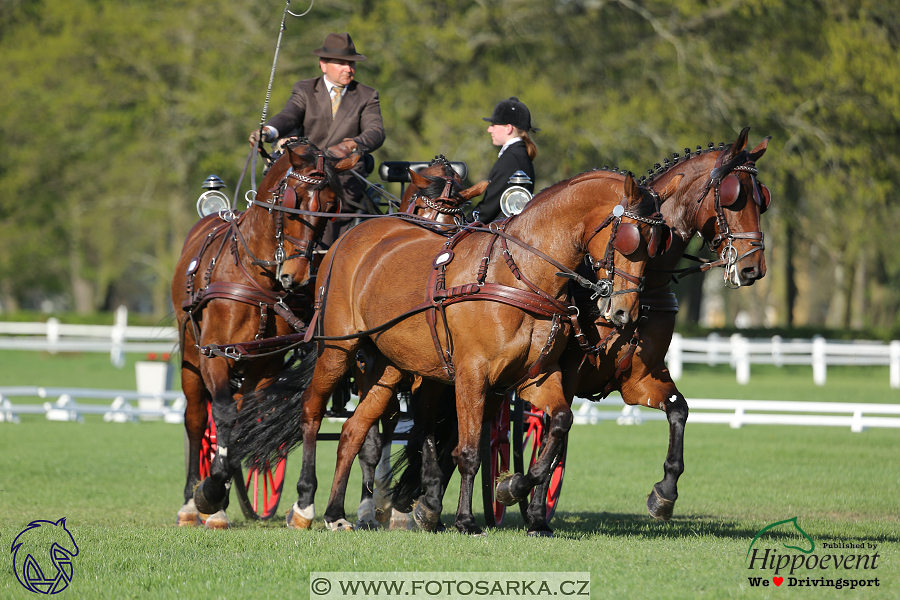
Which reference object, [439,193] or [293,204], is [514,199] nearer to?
[439,193]

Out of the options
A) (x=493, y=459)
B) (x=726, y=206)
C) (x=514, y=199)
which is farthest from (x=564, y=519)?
(x=726, y=206)

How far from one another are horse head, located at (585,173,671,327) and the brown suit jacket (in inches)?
106

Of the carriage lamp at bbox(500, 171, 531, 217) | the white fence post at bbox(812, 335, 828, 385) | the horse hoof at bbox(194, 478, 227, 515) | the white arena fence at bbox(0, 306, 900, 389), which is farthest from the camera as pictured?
the white fence post at bbox(812, 335, 828, 385)

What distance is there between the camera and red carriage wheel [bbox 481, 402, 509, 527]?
23.1 ft

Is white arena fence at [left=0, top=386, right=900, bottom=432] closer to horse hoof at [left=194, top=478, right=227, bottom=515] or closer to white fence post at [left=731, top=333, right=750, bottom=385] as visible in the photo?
white fence post at [left=731, top=333, right=750, bottom=385]

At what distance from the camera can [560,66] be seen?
24.0 metres

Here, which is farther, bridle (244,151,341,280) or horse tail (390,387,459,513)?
horse tail (390,387,459,513)

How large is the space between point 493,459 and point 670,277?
1.97m

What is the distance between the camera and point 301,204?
6559 millimetres

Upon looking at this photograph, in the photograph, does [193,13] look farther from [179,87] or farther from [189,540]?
[189,540]

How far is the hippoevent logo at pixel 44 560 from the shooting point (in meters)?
4.63

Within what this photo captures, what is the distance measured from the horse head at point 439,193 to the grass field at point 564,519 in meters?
2.31

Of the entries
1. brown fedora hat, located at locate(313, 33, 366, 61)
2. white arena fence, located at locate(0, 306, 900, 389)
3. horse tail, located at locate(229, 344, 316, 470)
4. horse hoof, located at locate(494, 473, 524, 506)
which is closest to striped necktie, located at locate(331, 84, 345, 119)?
brown fedora hat, located at locate(313, 33, 366, 61)

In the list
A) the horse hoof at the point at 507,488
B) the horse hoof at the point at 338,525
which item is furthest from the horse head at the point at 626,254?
the horse hoof at the point at 338,525
